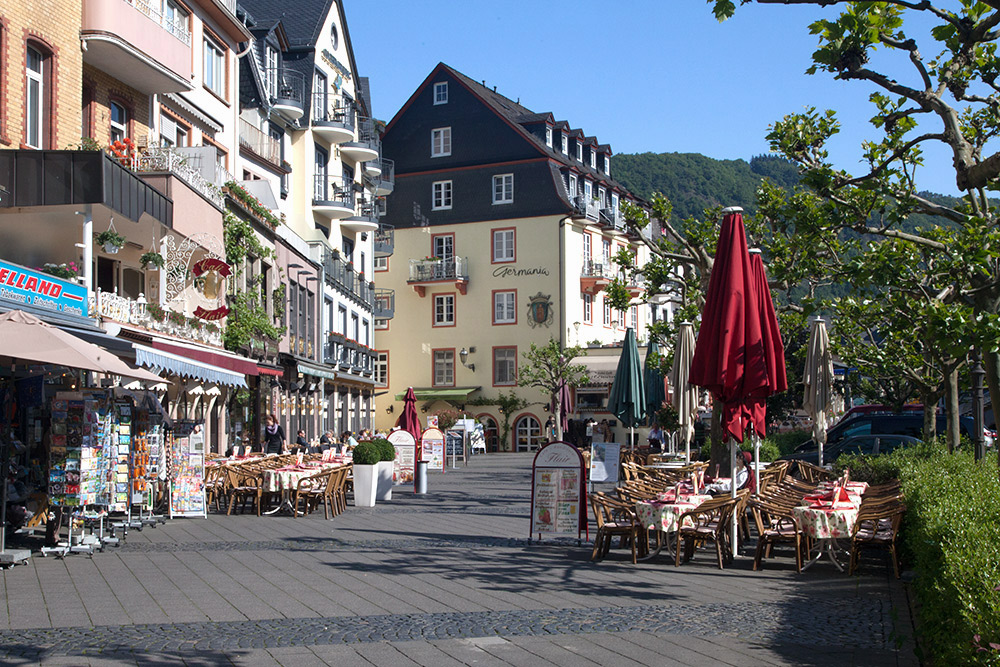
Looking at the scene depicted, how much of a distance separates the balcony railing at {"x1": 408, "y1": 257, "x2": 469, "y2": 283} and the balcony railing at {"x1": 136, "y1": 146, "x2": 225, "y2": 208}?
1201 inches

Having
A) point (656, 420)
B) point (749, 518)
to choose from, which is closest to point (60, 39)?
point (749, 518)

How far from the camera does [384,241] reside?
172 ft

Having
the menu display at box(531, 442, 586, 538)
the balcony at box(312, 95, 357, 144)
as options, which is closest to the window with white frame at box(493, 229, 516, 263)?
the balcony at box(312, 95, 357, 144)

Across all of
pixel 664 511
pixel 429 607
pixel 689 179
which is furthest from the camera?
pixel 689 179

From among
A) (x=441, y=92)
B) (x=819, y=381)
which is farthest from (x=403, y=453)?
(x=441, y=92)

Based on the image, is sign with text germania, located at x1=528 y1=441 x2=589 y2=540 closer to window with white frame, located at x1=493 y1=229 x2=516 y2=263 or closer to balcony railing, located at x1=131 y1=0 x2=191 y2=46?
balcony railing, located at x1=131 y1=0 x2=191 y2=46

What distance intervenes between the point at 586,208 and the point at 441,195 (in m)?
7.81

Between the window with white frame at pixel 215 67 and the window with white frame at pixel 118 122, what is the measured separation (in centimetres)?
459

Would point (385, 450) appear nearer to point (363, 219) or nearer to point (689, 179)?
point (363, 219)

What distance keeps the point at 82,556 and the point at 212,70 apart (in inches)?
736

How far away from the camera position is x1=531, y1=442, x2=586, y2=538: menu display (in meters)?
13.2

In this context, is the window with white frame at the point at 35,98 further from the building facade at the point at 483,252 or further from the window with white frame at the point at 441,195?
the window with white frame at the point at 441,195

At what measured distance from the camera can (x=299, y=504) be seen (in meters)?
18.5

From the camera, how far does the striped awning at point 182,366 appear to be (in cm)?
1511
